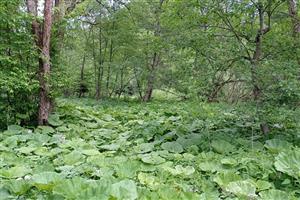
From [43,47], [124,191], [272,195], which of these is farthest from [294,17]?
[124,191]

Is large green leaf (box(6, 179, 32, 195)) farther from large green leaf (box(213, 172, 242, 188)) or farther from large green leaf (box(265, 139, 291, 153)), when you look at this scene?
large green leaf (box(265, 139, 291, 153))

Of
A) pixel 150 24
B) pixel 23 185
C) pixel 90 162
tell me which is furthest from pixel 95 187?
pixel 150 24

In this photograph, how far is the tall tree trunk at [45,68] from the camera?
568 cm

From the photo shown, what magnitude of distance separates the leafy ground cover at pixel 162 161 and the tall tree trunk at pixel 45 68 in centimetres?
31

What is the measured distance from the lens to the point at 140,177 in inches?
116

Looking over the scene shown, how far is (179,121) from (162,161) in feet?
8.83

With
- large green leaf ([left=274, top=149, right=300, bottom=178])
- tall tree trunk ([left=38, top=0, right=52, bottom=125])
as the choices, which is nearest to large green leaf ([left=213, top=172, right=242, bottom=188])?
large green leaf ([left=274, top=149, right=300, bottom=178])

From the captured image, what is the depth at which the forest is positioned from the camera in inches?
111

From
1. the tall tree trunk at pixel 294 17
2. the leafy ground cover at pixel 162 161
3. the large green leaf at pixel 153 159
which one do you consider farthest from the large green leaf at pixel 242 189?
the tall tree trunk at pixel 294 17

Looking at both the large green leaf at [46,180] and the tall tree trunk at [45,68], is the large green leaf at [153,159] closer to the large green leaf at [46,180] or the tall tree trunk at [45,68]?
the large green leaf at [46,180]

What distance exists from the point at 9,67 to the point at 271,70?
3891 millimetres

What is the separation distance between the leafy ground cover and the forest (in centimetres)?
1

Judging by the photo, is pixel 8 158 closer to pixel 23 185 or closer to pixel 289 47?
pixel 23 185

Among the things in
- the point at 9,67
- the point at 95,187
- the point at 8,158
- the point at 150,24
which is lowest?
the point at 8,158
